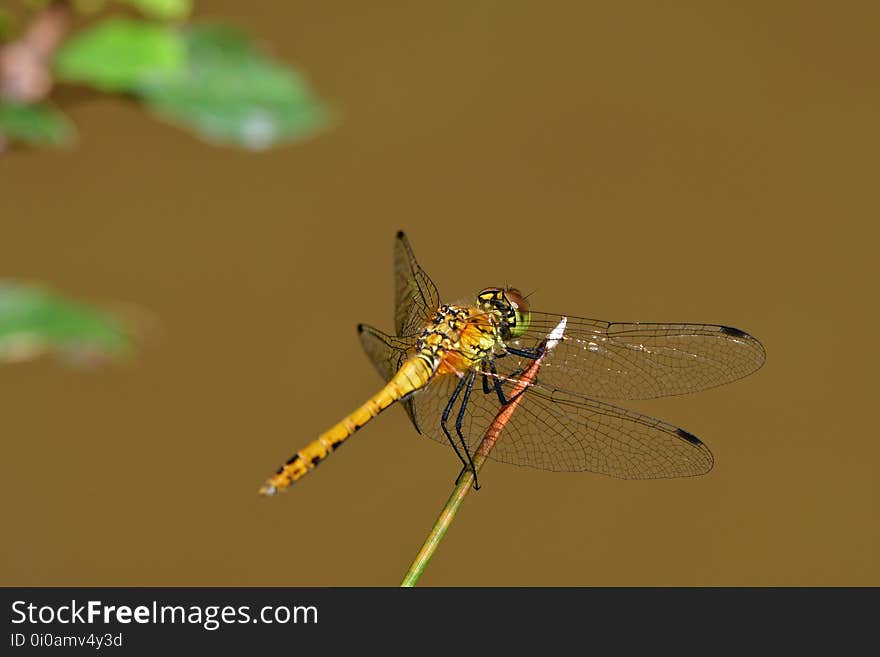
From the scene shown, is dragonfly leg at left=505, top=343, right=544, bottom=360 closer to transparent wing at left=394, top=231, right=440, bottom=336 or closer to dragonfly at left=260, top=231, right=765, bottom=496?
dragonfly at left=260, top=231, right=765, bottom=496

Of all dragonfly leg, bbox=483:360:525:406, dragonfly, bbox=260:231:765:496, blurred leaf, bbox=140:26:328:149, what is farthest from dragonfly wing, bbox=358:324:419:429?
blurred leaf, bbox=140:26:328:149

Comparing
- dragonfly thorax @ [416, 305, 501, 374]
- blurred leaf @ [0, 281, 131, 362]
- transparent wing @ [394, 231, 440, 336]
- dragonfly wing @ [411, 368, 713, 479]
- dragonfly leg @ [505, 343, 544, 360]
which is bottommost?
blurred leaf @ [0, 281, 131, 362]

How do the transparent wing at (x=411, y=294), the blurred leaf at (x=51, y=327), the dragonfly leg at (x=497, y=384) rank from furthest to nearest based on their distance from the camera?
the transparent wing at (x=411, y=294) < the dragonfly leg at (x=497, y=384) < the blurred leaf at (x=51, y=327)

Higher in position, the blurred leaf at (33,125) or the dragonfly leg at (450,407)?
the dragonfly leg at (450,407)

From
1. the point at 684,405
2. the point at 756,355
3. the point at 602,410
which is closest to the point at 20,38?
the point at 602,410

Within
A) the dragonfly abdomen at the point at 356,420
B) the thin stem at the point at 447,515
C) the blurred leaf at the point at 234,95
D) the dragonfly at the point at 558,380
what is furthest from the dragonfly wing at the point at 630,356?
the blurred leaf at the point at 234,95

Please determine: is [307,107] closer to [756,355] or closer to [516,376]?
[516,376]

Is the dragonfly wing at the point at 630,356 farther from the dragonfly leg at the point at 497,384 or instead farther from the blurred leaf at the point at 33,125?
the blurred leaf at the point at 33,125
